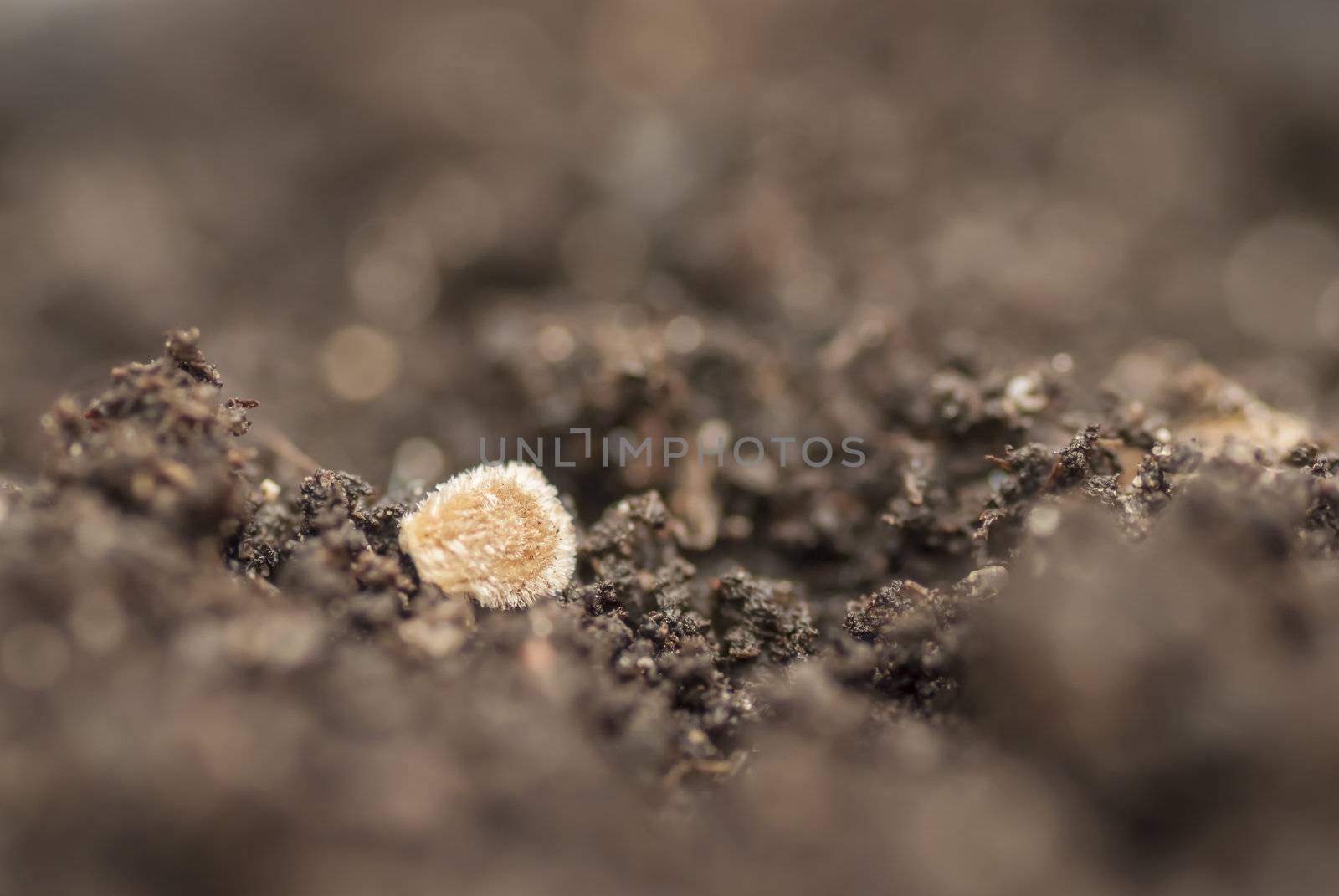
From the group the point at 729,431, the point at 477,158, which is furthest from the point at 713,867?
the point at 477,158

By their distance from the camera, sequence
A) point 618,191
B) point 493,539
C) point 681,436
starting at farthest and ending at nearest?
point 618,191 → point 681,436 → point 493,539

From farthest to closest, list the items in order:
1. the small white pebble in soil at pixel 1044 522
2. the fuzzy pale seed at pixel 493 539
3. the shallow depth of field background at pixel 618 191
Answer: the shallow depth of field background at pixel 618 191, the fuzzy pale seed at pixel 493 539, the small white pebble in soil at pixel 1044 522

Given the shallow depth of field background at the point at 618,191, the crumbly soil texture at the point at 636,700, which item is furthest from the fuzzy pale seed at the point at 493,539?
the shallow depth of field background at the point at 618,191

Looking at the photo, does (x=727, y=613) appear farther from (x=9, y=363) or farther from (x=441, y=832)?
(x=9, y=363)

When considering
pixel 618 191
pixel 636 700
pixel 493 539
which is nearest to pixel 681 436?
pixel 493 539

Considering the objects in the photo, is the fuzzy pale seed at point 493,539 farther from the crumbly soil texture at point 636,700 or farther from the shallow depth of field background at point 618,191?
the shallow depth of field background at point 618,191

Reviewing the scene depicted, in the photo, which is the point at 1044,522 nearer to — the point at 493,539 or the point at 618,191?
the point at 493,539
